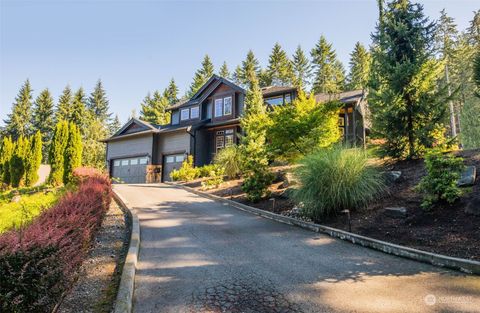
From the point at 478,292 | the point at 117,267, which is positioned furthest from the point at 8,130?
the point at 478,292

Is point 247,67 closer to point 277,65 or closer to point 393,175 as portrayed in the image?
point 277,65

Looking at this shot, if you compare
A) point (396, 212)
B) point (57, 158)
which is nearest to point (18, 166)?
point (57, 158)

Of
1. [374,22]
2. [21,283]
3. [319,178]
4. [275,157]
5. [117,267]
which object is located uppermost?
[374,22]

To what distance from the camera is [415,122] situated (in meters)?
9.78

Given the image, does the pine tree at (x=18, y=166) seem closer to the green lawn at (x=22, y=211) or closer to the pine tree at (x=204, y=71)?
the green lawn at (x=22, y=211)

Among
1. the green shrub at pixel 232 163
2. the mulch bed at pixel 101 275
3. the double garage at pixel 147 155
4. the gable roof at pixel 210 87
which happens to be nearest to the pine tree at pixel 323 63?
the gable roof at pixel 210 87

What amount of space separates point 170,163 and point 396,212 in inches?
858

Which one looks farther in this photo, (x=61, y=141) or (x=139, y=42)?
(x=61, y=141)

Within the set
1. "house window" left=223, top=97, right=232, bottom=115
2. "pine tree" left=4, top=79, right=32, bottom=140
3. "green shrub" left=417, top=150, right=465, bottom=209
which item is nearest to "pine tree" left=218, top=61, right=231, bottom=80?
"house window" left=223, top=97, right=232, bottom=115

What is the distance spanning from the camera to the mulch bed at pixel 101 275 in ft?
10.7

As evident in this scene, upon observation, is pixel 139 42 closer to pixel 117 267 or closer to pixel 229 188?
pixel 229 188

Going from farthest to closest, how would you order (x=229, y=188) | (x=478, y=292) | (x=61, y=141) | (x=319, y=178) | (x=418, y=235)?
(x=61, y=141), (x=229, y=188), (x=319, y=178), (x=418, y=235), (x=478, y=292)

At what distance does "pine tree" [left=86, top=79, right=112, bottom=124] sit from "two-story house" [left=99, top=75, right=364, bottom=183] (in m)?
41.7

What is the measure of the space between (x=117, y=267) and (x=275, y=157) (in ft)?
31.3
